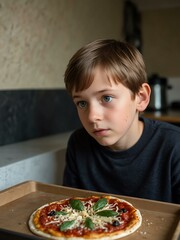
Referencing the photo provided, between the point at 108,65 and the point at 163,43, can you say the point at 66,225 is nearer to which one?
the point at 108,65

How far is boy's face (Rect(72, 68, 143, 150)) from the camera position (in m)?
1.00

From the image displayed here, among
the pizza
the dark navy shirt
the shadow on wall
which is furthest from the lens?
the shadow on wall

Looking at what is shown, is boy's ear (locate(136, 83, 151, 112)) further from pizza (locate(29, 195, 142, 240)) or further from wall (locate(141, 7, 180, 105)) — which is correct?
wall (locate(141, 7, 180, 105))

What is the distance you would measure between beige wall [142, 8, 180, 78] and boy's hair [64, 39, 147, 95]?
2.02m

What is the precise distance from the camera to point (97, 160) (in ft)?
4.14

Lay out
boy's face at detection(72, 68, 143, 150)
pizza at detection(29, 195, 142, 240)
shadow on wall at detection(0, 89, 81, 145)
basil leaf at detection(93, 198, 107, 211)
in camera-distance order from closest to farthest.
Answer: pizza at detection(29, 195, 142, 240) < basil leaf at detection(93, 198, 107, 211) < boy's face at detection(72, 68, 143, 150) < shadow on wall at detection(0, 89, 81, 145)

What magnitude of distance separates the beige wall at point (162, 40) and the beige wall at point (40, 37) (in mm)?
916

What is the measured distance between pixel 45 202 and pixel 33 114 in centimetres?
72

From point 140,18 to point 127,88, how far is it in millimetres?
2314

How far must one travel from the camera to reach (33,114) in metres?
1.66

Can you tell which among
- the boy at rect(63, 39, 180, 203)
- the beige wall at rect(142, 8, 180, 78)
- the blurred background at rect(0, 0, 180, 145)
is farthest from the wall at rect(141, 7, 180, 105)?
the boy at rect(63, 39, 180, 203)

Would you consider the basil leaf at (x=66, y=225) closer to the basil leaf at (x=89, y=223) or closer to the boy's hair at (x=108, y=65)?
the basil leaf at (x=89, y=223)

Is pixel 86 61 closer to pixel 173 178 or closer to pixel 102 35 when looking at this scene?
pixel 173 178

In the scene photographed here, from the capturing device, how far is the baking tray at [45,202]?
796mm
